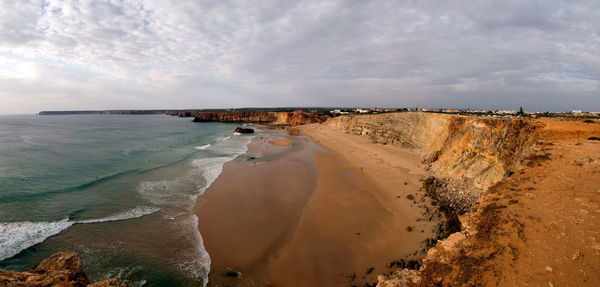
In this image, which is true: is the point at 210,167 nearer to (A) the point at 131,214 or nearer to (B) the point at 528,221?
(A) the point at 131,214

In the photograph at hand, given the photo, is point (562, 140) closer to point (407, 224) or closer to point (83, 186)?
point (407, 224)

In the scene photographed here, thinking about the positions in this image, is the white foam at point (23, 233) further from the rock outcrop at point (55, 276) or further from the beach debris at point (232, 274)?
the beach debris at point (232, 274)

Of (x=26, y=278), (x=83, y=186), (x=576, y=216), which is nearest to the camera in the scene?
(x=26, y=278)

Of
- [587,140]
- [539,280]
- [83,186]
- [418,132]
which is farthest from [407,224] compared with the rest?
[83,186]

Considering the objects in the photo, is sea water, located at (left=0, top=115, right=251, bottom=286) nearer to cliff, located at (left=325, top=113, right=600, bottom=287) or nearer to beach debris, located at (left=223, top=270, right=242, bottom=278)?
beach debris, located at (left=223, top=270, right=242, bottom=278)

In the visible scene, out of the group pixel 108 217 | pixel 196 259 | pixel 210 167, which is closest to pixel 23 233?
pixel 108 217

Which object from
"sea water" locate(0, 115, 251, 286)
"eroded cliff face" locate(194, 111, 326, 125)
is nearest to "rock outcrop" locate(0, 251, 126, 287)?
"sea water" locate(0, 115, 251, 286)

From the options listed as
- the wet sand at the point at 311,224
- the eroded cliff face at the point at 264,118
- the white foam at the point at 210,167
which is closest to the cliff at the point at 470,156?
the wet sand at the point at 311,224
